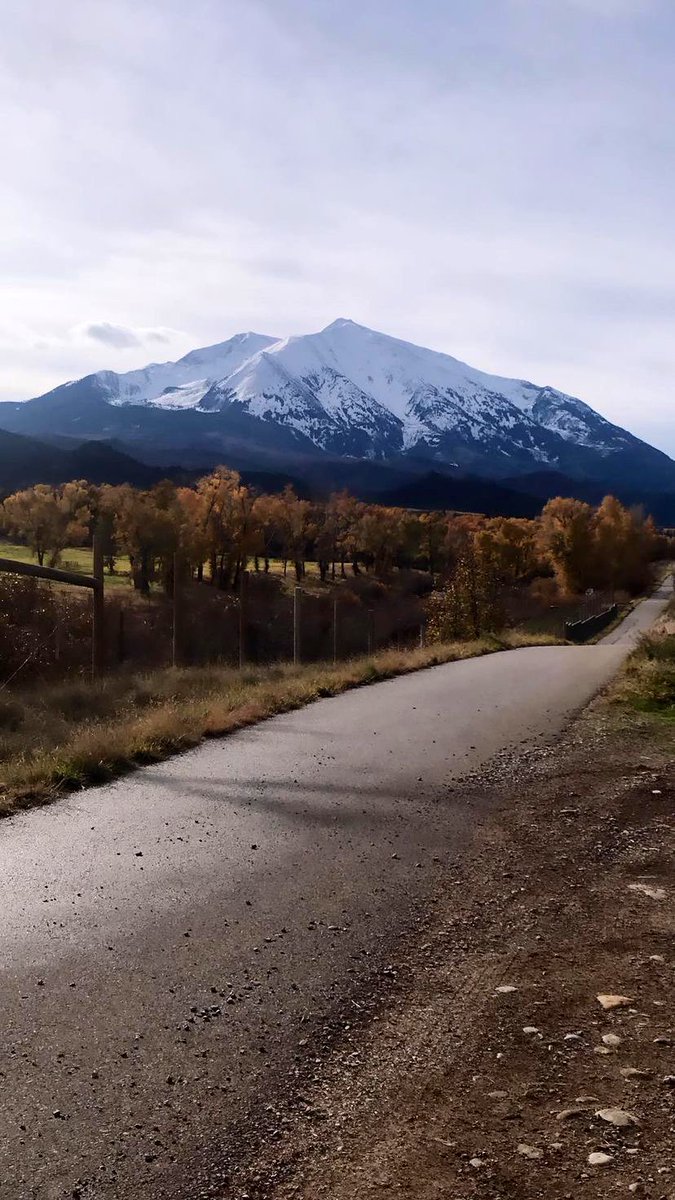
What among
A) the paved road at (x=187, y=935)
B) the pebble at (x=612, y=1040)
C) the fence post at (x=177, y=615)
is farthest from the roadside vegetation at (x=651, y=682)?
the pebble at (x=612, y=1040)

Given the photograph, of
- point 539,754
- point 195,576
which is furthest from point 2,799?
point 195,576

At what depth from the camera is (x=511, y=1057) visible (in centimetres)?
393

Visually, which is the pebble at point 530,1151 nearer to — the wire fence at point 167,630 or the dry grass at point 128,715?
the dry grass at point 128,715

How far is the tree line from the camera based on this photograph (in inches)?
2992

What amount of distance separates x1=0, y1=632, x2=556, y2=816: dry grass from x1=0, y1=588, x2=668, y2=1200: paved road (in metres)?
0.36

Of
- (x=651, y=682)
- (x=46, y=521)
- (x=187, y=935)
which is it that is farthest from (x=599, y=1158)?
(x=46, y=521)

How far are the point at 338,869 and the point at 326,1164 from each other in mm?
3013

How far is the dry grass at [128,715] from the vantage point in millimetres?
8242

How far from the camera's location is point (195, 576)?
90062 millimetres

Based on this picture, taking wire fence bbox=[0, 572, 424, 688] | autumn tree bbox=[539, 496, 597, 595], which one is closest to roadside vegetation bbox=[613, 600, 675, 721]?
wire fence bbox=[0, 572, 424, 688]

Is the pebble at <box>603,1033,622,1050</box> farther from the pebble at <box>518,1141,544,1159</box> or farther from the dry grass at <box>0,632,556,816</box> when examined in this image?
the dry grass at <box>0,632,556,816</box>

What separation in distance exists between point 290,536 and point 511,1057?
109m

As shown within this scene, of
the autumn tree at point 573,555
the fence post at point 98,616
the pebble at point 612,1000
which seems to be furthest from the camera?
the autumn tree at point 573,555

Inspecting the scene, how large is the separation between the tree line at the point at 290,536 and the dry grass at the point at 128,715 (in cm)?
2795
